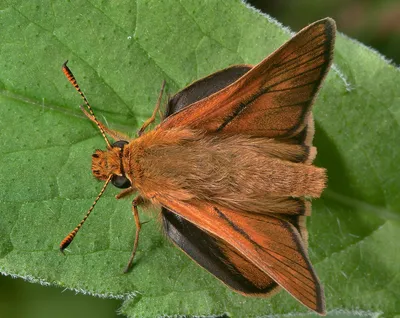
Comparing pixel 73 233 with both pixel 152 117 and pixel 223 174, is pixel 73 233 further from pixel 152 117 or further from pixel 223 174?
pixel 223 174

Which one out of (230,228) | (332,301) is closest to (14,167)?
(230,228)

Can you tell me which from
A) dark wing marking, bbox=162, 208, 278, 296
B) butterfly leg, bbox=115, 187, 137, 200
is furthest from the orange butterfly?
dark wing marking, bbox=162, 208, 278, 296

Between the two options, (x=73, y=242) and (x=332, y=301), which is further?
(x=332, y=301)

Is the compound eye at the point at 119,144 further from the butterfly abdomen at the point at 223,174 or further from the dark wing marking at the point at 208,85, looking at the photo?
the dark wing marking at the point at 208,85

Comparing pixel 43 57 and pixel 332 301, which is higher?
pixel 43 57

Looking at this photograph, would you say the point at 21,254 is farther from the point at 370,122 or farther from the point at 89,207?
the point at 370,122

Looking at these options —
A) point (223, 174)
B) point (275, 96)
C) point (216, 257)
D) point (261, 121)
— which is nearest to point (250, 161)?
point (223, 174)
